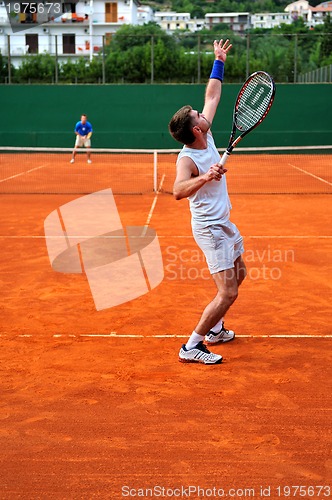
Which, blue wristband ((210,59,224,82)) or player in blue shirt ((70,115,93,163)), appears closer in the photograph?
blue wristband ((210,59,224,82))

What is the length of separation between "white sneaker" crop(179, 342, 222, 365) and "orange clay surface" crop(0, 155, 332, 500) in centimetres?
7

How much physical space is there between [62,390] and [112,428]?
28.8 inches

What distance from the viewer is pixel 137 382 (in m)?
4.72

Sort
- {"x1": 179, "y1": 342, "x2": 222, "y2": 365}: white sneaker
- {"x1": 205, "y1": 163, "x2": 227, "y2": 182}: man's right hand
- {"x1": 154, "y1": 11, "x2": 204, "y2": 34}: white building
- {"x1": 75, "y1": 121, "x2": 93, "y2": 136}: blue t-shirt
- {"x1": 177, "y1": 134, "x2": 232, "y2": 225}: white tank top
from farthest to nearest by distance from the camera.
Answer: {"x1": 154, "y1": 11, "x2": 204, "y2": 34}: white building → {"x1": 75, "y1": 121, "x2": 93, "y2": 136}: blue t-shirt → {"x1": 179, "y1": 342, "x2": 222, "y2": 365}: white sneaker → {"x1": 177, "y1": 134, "x2": 232, "y2": 225}: white tank top → {"x1": 205, "y1": 163, "x2": 227, "y2": 182}: man's right hand

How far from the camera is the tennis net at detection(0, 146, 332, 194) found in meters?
16.5

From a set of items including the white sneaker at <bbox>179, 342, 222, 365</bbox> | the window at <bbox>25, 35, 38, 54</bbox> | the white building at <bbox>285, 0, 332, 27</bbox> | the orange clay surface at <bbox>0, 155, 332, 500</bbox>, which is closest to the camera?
the orange clay surface at <bbox>0, 155, 332, 500</bbox>

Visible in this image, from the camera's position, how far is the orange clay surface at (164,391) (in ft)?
11.4

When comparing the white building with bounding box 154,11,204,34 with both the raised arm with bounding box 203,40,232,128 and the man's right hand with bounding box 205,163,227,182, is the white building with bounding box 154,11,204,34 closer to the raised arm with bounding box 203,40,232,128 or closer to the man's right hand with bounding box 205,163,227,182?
the raised arm with bounding box 203,40,232,128

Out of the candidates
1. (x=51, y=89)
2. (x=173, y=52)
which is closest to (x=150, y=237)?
(x=51, y=89)

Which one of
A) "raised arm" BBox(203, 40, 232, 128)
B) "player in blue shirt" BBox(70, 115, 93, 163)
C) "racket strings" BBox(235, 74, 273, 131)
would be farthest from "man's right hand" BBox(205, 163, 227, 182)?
"player in blue shirt" BBox(70, 115, 93, 163)

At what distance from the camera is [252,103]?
214 inches

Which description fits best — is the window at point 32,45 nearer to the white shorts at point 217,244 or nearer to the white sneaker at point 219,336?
the white sneaker at point 219,336

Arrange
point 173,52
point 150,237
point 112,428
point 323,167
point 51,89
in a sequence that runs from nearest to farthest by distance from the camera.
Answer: point 112,428 → point 150,237 → point 323,167 → point 51,89 → point 173,52

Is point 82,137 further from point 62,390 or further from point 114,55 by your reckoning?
point 62,390
